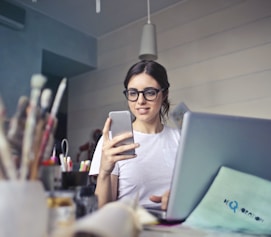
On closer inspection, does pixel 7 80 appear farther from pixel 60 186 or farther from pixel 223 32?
pixel 60 186

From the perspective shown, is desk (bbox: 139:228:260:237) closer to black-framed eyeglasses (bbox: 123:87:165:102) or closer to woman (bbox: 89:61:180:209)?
woman (bbox: 89:61:180:209)

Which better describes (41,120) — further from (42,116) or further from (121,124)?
(121,124)

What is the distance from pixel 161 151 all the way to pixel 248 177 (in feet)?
1.92

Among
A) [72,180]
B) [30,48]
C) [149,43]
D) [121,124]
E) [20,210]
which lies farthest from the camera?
[30,48]

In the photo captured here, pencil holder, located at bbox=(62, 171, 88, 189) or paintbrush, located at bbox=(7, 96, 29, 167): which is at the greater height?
paintbrush, located at bbox=(7, 96, 29, 167)

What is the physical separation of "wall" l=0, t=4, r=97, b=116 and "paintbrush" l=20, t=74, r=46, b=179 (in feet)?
6.19

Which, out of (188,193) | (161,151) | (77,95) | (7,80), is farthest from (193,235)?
(77,95)

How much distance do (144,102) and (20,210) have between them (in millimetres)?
867

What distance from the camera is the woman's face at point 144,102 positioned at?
1.18 metres

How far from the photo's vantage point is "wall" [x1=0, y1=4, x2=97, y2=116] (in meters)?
2.32

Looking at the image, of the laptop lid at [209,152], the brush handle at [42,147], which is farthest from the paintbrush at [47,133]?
the laptop lid at [209,152]

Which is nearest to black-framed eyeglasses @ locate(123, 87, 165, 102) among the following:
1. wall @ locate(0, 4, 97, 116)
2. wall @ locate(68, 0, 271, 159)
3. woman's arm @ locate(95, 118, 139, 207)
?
woman's arm @ locate(95, 118, 139, 207)

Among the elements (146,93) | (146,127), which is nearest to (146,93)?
(146,93)

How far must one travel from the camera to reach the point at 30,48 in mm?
2492
